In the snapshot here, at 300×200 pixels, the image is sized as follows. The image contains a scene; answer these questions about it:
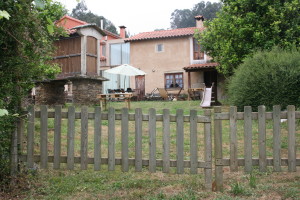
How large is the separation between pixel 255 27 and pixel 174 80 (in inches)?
436

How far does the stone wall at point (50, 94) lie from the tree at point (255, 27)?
8.30m

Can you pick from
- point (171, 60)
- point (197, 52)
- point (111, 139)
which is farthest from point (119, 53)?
point (111, 139)

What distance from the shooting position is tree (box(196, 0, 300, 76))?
1295cm

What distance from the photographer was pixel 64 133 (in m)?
7.95

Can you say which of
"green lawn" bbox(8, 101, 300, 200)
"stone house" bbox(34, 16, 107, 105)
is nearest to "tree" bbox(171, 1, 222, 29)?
"stone house" bbox(34, 16, 107, 105)

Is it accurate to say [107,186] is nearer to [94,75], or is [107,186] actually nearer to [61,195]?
[61,195]

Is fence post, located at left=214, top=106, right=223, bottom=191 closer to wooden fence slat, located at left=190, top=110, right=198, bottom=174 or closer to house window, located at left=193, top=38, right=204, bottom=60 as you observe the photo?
wooden fence slat, located at left=190, top=110, right=198, bottom=174

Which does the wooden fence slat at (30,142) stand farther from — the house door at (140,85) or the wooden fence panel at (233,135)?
the house door at (140,85)

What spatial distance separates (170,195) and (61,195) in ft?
4.51

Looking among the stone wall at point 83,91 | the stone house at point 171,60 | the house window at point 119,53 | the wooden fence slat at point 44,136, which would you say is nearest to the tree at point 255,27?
the stone wall at point 83,91

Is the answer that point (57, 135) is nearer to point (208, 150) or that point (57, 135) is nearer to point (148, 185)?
point (148, 185)

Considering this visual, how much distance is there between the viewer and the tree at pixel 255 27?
12953 mm

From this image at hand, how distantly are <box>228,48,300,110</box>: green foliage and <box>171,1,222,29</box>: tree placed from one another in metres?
44.9

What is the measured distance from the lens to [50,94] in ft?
51.2
